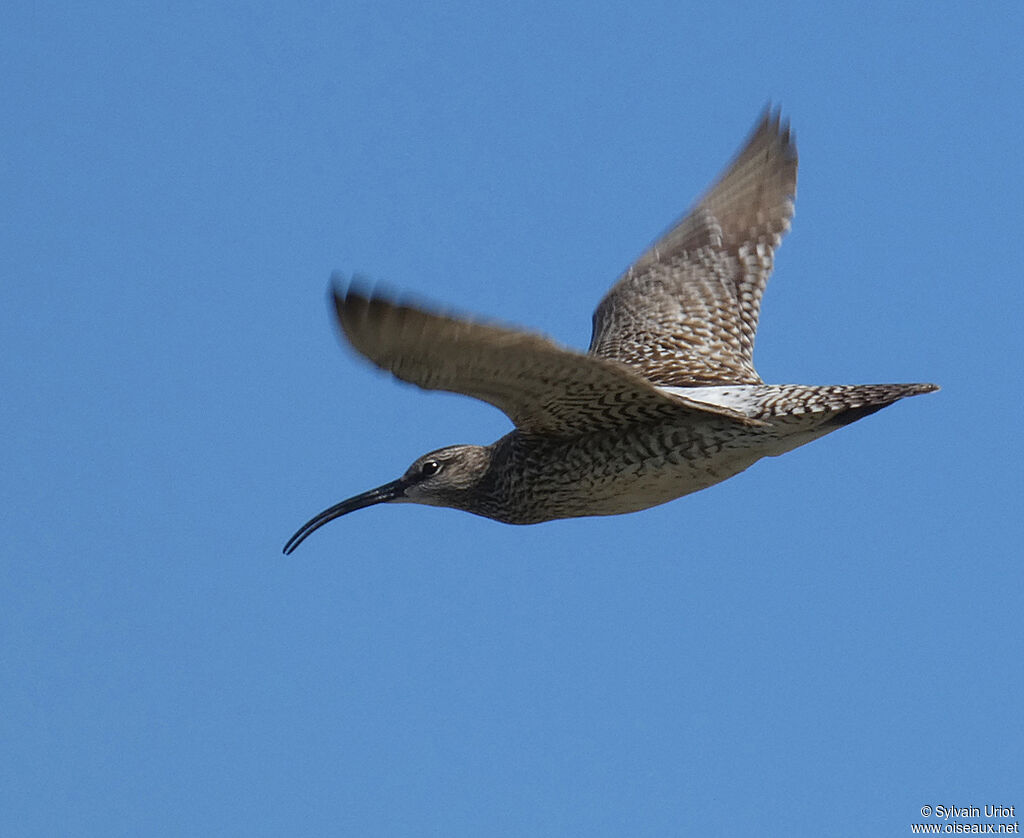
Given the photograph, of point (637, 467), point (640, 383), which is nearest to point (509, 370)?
point (640, 383)

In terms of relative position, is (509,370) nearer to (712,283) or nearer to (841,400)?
(841,400)

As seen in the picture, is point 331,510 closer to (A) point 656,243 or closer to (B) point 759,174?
(A) point 656,243

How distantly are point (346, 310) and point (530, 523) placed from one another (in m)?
3.31

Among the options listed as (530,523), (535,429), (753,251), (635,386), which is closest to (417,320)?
(635,386)

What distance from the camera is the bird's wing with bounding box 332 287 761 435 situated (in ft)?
25.5

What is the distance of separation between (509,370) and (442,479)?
8.51 ft

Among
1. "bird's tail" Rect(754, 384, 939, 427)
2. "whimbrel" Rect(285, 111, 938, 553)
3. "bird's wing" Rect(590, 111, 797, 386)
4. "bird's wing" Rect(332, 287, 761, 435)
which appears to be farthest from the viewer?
"bird's wing" Rect(590, 111, 797, 386)

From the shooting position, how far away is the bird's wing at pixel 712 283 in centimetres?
1160

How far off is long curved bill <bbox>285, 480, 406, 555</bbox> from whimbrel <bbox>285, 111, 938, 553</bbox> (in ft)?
0.04

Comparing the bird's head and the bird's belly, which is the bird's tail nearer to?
the bird's belly

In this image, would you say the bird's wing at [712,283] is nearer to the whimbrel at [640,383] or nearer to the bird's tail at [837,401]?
the whimbrel at [640,383]

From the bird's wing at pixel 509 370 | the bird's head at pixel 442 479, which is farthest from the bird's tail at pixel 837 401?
the bird's head at pixel 442 479

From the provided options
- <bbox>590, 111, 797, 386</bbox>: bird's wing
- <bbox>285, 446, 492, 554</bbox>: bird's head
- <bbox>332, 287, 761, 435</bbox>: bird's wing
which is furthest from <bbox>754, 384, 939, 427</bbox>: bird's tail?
<bbox>285, 446, 492, 554</bbox>: bird's head

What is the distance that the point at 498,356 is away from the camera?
326 inches
